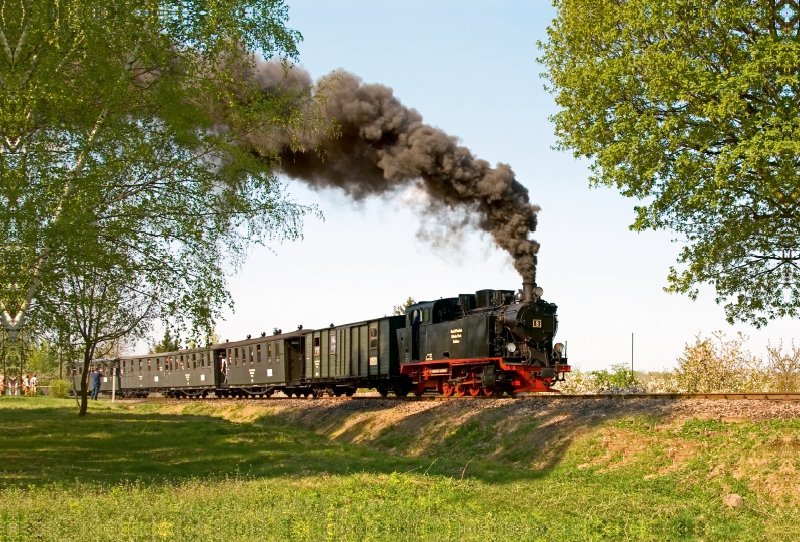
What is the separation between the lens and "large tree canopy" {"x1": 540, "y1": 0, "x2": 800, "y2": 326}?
19.2 m

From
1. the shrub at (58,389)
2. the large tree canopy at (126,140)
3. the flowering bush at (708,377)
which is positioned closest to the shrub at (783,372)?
the flowering bush at (708,377)

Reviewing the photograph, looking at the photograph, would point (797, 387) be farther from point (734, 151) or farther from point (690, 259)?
point (734, 151)

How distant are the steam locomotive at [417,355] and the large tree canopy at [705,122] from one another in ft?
15.9

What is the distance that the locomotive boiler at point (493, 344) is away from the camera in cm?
2497

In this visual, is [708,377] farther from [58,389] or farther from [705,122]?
[58,389]

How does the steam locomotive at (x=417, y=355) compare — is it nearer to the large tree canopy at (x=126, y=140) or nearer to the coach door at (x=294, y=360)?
the coach door at (x=294, y=360)

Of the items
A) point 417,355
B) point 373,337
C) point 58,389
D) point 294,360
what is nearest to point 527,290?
point 417,355

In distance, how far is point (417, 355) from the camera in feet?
96.9

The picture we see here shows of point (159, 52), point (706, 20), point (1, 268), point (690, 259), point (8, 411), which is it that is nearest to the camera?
point (1, 268)

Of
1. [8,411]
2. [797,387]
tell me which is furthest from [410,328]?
[8,411]

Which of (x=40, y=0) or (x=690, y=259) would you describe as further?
(x=690, y=259)

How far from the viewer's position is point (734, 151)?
18.5 meters

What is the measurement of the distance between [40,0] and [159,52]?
270 centimetres

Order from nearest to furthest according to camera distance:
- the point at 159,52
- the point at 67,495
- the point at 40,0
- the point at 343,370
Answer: the point at 67,495 → the point at 40,0 → the point at 159,52 → the point at 343,370
